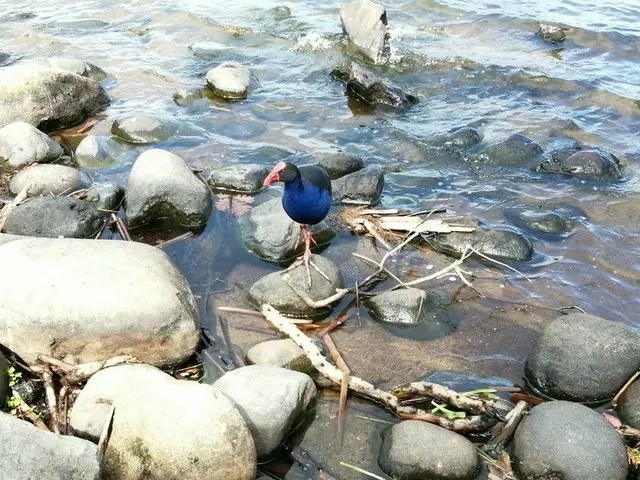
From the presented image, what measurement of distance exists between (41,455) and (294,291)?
2.35 metres

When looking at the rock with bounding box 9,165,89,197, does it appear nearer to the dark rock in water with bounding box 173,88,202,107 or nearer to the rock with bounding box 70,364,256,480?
the dark rock in water with bounding box 173,88,202,107

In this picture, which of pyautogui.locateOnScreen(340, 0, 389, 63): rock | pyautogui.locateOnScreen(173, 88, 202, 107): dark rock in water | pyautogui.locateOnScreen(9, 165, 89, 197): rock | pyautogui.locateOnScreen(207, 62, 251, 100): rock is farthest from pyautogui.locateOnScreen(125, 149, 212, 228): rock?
pyautogui.locateOnScreen(340, 0, 389, 63): rock

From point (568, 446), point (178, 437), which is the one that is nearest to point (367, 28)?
point (568, 446)

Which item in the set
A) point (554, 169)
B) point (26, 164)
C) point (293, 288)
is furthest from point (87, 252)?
point (554, 169)

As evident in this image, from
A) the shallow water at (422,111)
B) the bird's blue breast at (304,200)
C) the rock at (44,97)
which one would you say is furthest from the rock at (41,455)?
the rock at (44,97)

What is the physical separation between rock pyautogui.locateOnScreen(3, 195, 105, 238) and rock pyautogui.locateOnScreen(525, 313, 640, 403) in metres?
3.89

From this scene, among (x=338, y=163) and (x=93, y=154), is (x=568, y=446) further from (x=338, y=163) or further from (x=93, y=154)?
(x=93, y=154)

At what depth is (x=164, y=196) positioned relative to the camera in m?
5.70

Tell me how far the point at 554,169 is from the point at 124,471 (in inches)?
227

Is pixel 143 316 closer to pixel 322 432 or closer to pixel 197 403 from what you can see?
pixel 197 403

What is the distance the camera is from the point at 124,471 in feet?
10.5

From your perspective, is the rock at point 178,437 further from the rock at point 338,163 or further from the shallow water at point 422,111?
the rock at point 338,163

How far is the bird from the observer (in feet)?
15.8

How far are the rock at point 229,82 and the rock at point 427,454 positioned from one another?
21.1 ft
